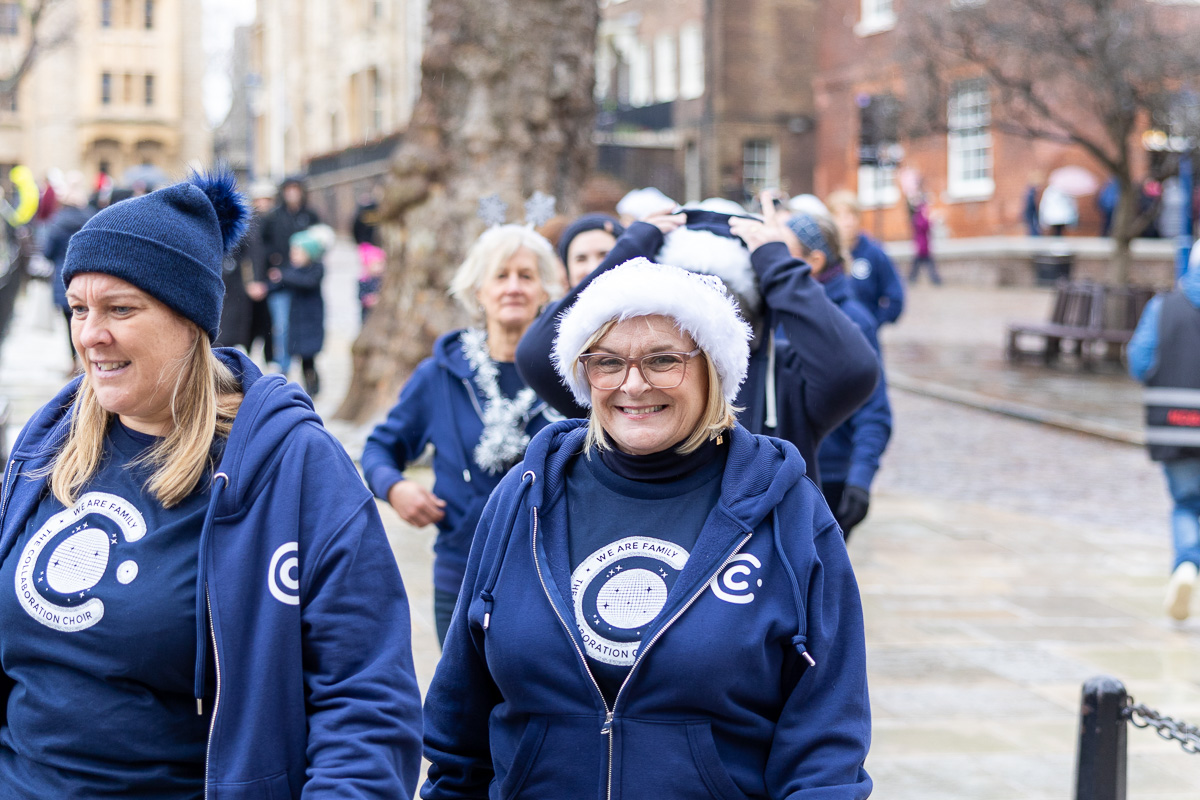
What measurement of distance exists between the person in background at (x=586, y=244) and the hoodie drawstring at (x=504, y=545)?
7.18ft

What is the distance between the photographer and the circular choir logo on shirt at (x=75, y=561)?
2377mm

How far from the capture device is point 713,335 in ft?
8.86

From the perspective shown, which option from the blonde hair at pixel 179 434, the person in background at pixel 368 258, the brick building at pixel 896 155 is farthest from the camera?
the brick building at pixel 896 155

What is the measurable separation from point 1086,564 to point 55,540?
25.0ft

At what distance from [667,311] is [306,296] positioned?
11149 mm

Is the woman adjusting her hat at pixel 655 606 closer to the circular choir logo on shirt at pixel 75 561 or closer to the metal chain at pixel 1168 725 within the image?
the circular choir logo on shirt at pixel 75 561

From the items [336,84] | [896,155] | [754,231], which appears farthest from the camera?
[336,84]

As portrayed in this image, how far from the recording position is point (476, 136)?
34.9 ft

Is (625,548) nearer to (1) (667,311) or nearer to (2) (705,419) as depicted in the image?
(2) (705,419)

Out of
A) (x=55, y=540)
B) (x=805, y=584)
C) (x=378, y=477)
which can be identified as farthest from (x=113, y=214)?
(x=378, y=477)

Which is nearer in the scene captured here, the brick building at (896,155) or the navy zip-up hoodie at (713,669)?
the navy zip-up hoodie at (713,669)

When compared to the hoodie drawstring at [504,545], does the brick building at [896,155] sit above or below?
above

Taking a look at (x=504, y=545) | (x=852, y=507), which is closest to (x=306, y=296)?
(x=852, y=507)


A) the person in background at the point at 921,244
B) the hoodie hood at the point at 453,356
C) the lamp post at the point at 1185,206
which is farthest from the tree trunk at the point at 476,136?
the person in background at the point at 921,244
